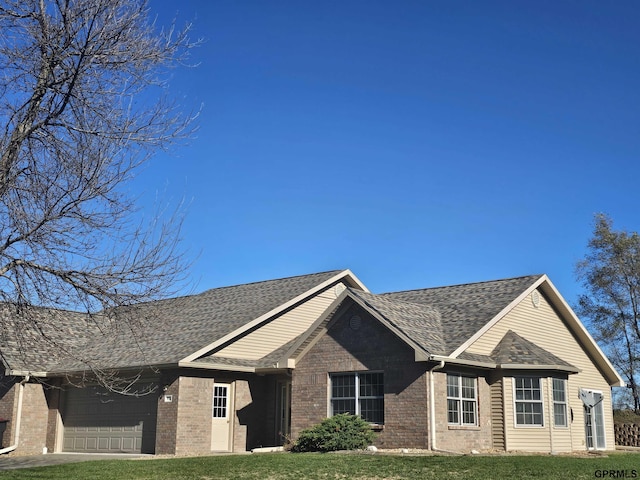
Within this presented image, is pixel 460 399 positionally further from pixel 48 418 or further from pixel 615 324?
pixel 615 324

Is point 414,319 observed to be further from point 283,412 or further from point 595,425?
point 595,425

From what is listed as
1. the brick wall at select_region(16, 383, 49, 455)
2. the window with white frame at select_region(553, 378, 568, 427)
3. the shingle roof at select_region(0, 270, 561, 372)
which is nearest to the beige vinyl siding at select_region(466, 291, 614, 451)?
the window with white frame at select_region(553, 378, 568, 427)

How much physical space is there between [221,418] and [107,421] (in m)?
4.14

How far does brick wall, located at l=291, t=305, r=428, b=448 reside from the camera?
67.1ft

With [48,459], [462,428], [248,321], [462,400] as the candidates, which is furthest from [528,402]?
[48,459]

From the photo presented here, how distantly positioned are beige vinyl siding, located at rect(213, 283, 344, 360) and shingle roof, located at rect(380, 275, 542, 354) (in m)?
3.16

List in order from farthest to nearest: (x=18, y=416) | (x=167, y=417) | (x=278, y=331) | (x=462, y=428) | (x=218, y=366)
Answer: (x=278, y=331)
(x=18, y=416)
(x=218, y=366)
(x=167, y=417)
(x=462, y=428)

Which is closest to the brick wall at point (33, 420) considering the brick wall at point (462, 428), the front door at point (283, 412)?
the front door at point (283, 412)

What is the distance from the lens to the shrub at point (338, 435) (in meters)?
20.2

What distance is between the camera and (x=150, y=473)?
15.8 metres

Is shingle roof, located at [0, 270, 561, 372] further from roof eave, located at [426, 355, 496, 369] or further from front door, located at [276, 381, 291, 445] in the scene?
front door, located at [276, 381, 291, 445]

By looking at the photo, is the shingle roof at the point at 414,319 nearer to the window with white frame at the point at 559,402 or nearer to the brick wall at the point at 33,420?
the window with white frame at the point at 559,402

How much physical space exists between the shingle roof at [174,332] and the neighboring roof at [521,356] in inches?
300

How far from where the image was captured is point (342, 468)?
15.5 m
